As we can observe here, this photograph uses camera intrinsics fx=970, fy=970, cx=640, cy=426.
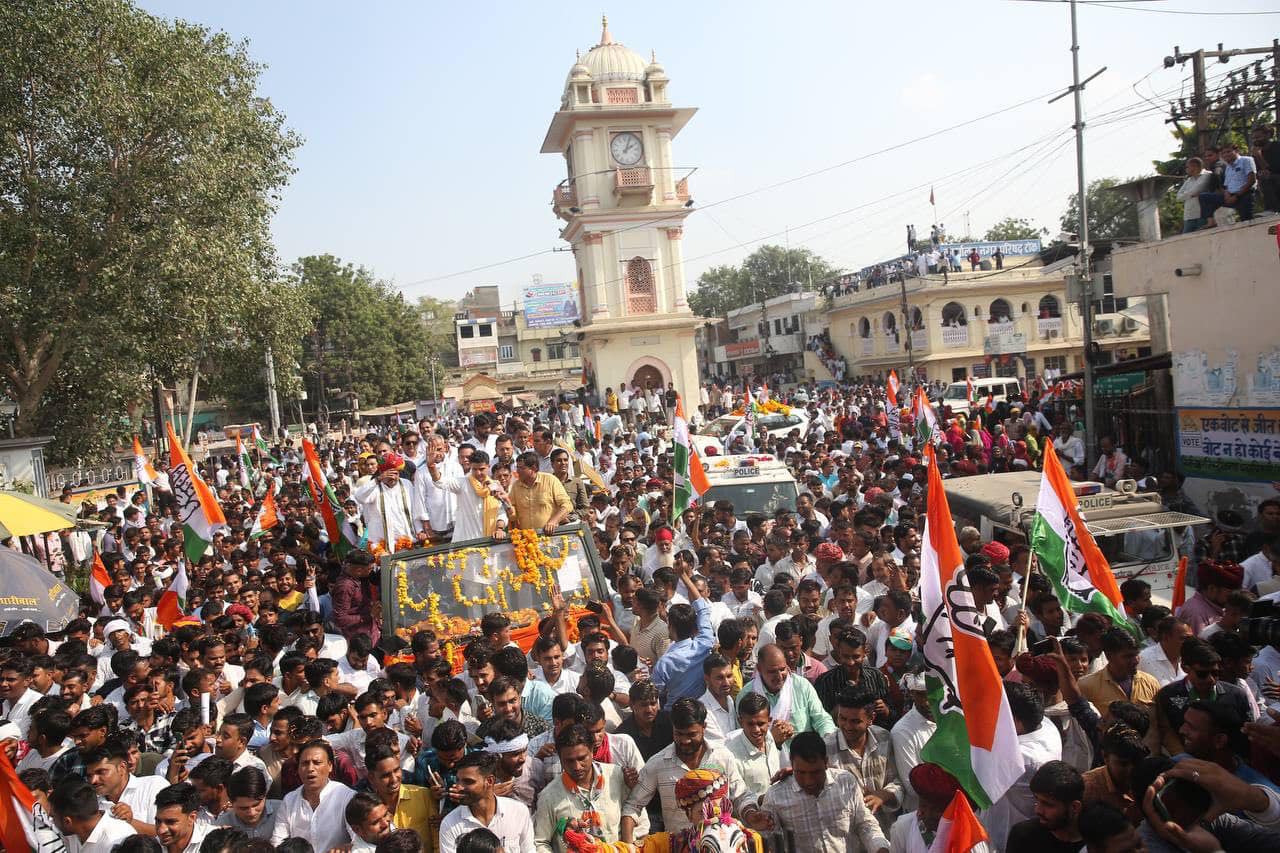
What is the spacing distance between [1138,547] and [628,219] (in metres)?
29.5

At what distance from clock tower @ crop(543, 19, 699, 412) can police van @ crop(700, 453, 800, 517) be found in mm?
23458

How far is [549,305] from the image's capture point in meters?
69.4

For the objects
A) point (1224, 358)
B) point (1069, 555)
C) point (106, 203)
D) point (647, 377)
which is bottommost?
point (1069, 555)

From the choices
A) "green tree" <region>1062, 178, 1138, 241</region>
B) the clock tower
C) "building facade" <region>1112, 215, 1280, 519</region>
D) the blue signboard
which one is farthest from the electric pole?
the blue signboard

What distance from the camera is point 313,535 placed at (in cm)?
1060

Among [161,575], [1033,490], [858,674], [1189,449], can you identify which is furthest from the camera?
[1189,449]

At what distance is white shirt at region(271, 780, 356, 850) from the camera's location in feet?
14.0

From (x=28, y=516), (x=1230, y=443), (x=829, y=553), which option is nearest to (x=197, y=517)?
(x=28, y=516)

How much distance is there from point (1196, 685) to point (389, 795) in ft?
12.2

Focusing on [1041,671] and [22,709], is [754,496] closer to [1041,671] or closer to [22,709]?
[1041,671]

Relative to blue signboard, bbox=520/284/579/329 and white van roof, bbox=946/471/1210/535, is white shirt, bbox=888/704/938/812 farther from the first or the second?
blue signboard, bbox=520/284/579/329

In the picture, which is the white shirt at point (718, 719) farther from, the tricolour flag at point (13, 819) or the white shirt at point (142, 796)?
the tricolour flag at point (13, 819)

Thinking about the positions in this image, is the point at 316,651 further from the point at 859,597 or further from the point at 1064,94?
the point at 1064,94

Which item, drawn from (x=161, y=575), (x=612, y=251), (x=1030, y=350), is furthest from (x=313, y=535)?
(x=1030, y=350)
